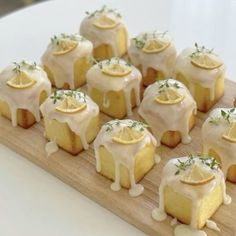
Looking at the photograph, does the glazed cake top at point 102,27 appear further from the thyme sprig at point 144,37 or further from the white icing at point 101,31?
the thyme sprig at point 144,37

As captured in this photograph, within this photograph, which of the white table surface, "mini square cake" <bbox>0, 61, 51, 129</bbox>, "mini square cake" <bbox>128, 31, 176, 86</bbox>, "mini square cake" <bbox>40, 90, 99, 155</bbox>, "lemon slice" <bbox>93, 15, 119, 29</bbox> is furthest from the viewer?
"lemon slice" <bbox>93, 15, 119, 29</bbox>

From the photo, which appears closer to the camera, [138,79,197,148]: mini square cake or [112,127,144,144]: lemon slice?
[112,127,144,144]: lemon slice

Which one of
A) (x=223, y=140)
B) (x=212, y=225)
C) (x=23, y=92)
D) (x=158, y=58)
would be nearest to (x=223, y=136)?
(x=223, y=140)

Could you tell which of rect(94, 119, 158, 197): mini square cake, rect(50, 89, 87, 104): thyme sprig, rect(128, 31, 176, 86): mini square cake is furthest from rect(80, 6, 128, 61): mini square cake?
rect(94, 119, 158, 197): mini square cake

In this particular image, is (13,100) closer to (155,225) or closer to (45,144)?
(45,144)

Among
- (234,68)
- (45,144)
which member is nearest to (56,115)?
(45,144)

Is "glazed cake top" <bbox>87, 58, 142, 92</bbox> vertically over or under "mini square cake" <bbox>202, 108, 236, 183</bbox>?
over

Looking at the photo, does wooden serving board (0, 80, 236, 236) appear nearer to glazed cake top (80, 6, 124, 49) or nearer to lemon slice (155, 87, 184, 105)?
lemon slice (155, 87, 184, 105)
